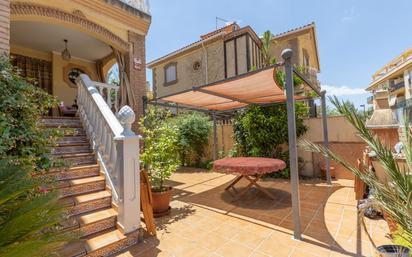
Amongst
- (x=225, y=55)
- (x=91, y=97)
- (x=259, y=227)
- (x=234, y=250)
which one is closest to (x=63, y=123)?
(x=91, y=97)

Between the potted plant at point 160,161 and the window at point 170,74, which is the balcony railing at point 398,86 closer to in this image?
the window at point 170,74

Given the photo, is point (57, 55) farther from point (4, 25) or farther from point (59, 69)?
point (4, 25)

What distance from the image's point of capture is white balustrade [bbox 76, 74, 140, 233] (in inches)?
127

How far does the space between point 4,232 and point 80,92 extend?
215 inches

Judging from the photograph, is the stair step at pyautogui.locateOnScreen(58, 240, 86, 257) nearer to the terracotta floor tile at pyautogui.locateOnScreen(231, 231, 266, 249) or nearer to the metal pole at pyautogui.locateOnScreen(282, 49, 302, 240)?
the terracotta floor tile at pyautogui.locateOnScreen(231, 231, 266, 249)

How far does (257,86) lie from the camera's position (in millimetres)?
5172

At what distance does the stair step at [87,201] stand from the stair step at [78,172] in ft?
1.63

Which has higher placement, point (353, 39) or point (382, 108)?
point (353, 39)

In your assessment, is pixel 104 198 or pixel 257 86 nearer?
pixel 104 198

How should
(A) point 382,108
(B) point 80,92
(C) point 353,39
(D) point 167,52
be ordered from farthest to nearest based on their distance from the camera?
(D) point 167,52 < (C) point 353,39 < (B) point 80,92 < (A) point 382,108

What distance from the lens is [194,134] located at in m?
10.0

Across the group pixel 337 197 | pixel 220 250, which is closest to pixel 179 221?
pixel 220 250

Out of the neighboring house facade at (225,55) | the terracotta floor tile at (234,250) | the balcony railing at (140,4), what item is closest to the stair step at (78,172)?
the terracotta floor tile at (234,250)

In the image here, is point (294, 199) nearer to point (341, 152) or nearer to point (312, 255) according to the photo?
point (312, 255)
